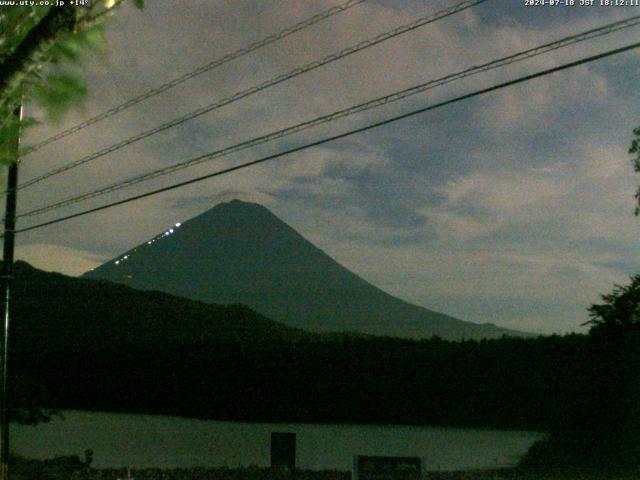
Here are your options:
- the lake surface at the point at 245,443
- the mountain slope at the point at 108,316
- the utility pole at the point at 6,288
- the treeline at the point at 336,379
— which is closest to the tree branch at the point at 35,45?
the utility pole at the point at 6,288

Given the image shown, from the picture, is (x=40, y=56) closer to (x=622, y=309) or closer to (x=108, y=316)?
(x=622, y=309)

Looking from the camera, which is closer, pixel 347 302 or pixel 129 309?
pixel 129 309

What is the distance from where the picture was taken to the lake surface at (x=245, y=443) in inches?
689

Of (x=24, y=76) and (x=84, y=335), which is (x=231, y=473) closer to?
(x=24, y=76)

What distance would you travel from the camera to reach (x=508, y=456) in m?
18.0

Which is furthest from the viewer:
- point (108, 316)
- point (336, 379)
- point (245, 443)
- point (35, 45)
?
point (108, 316)

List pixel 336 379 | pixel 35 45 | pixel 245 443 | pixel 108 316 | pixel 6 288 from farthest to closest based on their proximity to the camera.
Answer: pixel 108 316 → pixel 336 379 → pixel 245 443 → pixel 6 288 → pixel 35 45

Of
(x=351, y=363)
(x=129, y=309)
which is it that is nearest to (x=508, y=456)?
(x=351, y=363)

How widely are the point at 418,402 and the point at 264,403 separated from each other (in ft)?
20.4

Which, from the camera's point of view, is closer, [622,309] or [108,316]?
[622,309]

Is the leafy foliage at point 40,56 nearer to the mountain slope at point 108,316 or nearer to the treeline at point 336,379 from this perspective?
the treeline at point 336,379

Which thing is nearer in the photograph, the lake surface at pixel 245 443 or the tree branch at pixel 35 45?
the tree branch at pixel 35 45

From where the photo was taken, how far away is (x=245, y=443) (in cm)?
2183

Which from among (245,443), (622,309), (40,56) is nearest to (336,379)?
(245,443)
